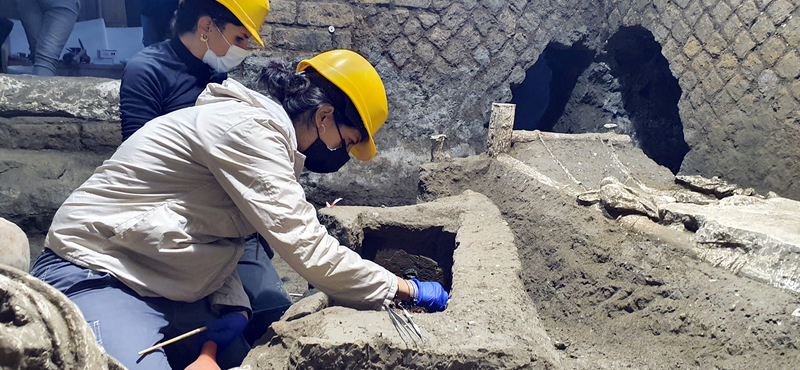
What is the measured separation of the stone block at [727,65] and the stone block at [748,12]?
0.93 feet

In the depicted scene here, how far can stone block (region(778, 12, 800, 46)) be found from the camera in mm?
3545

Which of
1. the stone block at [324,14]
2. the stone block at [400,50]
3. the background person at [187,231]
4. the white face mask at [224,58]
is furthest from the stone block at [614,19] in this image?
the background person at [187,231]

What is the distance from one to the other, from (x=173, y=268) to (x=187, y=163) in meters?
0.33

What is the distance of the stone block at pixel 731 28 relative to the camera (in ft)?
13.0

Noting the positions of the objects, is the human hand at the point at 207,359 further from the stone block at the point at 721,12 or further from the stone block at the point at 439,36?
the stone block at the point at 721,12

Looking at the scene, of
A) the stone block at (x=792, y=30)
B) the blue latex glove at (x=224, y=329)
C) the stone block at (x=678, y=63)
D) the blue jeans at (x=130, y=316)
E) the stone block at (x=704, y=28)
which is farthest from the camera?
the stone block at (x=678, y=63)

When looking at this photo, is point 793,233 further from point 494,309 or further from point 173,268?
point 173,268

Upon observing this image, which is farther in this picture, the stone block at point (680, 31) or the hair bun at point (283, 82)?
the stone block at point (680, 31)

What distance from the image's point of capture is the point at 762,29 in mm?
3773

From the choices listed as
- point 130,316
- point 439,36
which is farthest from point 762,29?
point 130,316

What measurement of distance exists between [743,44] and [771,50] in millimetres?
238

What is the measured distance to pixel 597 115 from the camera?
581cm

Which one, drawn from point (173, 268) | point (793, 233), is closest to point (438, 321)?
point (173, 268)

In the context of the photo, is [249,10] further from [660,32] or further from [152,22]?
[660,32]
